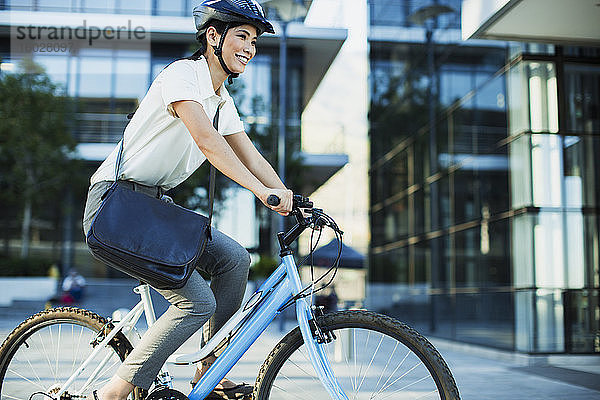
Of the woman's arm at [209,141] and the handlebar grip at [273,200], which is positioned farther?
the woman's arm at [209,141]

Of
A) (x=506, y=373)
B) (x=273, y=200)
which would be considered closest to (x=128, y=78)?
(x=506, y=373)

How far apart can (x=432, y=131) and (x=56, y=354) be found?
11.5 meters

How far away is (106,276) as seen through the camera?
24.0 m

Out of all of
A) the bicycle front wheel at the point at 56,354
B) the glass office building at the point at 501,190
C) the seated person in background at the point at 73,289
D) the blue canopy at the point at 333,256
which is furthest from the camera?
the seated person in background at the point at 73,289

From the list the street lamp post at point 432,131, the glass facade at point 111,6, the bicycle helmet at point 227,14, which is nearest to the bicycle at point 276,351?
the bicycle helmet at point 227,14

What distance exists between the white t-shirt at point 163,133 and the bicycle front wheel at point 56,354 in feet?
2.25

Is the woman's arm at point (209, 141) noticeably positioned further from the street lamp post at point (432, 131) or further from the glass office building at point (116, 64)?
the glass office building at point (116, 64)

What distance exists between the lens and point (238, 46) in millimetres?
2803

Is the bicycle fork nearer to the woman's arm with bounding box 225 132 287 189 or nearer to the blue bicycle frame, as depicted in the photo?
the blue bicycle frame

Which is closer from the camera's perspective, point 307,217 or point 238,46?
point 307,217

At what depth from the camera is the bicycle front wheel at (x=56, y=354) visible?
296 centimetres

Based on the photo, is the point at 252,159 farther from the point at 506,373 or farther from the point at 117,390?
the point at 506,373

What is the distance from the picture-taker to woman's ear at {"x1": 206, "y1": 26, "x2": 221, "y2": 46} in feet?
9.19

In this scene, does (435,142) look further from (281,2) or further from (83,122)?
(83,122)
